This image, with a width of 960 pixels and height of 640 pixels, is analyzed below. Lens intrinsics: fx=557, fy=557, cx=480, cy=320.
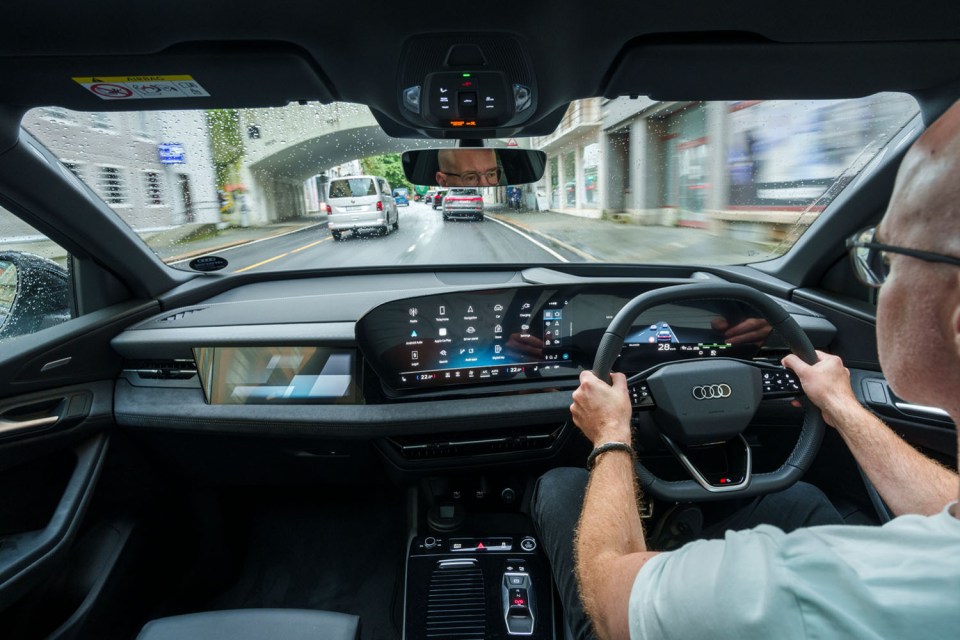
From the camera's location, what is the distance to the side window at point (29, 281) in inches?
95.4

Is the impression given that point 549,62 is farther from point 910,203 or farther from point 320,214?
Answer: point 320,214

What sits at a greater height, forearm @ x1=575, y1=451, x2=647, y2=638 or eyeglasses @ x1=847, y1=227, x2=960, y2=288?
eyeglasses @ x1=847, y1=227, x2=960, y2=288

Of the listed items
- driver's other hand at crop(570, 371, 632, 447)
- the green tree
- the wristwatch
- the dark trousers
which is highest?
the green tree

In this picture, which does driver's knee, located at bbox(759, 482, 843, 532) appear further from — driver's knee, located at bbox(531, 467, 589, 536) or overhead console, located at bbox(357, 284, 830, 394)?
driver's knee, located at bbox(531, 467, 589, 536)

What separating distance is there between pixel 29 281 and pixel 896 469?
3.48 meters

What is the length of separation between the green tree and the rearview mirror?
0.23 feet

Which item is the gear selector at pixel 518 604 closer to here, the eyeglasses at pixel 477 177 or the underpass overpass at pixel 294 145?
the eyeglasses at pixel 477 177

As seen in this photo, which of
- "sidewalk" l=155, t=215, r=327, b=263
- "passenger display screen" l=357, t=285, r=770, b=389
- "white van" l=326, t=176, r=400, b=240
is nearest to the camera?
"passenger display screen" l=357, t=285, r=770, b=389

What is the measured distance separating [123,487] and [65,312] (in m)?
0.90

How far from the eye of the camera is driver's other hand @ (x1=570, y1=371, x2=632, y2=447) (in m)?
1.60

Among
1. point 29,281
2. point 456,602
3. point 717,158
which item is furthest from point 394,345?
point 717,158

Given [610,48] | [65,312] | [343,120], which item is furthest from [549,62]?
[65,312]

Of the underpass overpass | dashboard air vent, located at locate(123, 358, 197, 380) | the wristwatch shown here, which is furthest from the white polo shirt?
dashboard air vent, located at locate(123, 358, 197, 380)

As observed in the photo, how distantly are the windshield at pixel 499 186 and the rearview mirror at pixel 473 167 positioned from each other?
0.19ft
